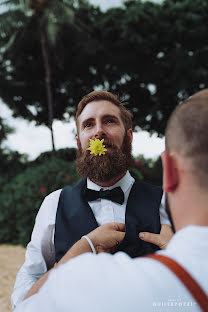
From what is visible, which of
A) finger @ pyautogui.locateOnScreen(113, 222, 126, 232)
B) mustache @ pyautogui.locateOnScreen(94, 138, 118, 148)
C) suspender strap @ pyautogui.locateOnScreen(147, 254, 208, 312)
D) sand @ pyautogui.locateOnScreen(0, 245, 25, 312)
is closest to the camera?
suspender strap @ pyautogui.locateOnScreen(147, 254, 208, 312)

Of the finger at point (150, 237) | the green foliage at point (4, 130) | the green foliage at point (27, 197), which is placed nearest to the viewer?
the finger at point (150, 237)

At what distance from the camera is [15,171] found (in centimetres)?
1454

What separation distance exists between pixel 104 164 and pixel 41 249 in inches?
30.5

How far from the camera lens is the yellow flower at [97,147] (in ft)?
7.30

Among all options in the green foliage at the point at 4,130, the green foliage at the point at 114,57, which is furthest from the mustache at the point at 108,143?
the green foliage at the point at 4,130

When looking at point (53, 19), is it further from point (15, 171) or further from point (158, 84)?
point (15, 171)

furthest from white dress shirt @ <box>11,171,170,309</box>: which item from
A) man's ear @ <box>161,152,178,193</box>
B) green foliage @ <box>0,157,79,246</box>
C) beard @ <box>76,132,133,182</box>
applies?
green foliage @ <box>0,157,79,246</box>

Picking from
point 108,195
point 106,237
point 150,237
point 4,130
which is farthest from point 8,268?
point 4,130

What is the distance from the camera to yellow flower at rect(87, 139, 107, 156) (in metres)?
2.23

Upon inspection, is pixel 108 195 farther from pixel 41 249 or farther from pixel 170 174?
pixel 170 174

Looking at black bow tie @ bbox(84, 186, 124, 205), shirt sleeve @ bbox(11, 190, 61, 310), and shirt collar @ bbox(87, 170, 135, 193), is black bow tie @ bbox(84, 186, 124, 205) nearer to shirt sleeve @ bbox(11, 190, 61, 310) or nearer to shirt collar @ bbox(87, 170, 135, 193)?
shirt collar @ bbox(87, 170, 135, 193)

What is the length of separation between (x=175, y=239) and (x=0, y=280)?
6.54 m

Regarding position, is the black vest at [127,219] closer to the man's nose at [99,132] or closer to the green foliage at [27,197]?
the man's nose at [99,132]

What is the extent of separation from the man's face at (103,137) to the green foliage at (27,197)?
20.9ft
